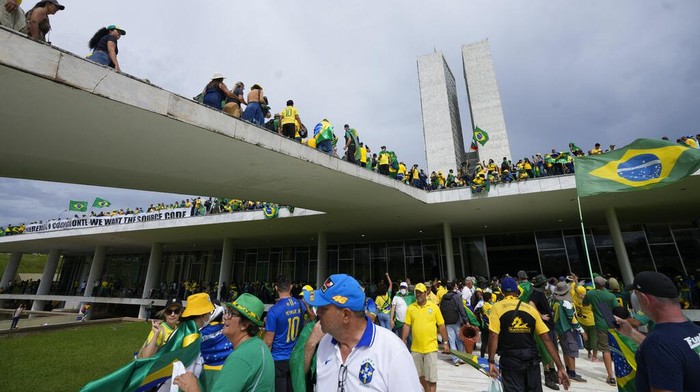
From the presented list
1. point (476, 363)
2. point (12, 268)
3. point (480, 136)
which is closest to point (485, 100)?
point (480, 136)

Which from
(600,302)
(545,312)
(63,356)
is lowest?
(63,356)

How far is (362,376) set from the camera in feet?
5.40

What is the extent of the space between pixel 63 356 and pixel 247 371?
41.9 ft

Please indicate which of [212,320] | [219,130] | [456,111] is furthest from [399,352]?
[456,111]

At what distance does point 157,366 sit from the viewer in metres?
2.60

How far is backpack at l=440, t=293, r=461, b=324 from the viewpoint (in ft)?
25.7

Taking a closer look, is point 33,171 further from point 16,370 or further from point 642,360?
point 642,360

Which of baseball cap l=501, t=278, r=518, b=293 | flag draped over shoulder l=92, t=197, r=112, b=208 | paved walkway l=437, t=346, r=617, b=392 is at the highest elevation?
flag draped over shoulder l=92, t=197, r=112, b=208

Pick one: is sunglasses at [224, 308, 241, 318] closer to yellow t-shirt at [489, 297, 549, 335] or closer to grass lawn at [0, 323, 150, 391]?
yellow t-shirt at [489, 297, 549, 335]

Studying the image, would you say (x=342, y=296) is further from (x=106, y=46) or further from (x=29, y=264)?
(x=29, y=264)

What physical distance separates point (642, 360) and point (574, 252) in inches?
815

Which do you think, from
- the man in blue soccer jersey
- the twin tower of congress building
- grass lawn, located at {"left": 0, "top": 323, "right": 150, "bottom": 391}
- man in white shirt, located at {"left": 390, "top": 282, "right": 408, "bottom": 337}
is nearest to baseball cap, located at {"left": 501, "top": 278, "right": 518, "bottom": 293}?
the man in blue soccer jersey

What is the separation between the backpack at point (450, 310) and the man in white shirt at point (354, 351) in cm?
675

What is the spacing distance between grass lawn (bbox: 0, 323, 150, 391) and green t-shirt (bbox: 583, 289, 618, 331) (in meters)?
10.8
